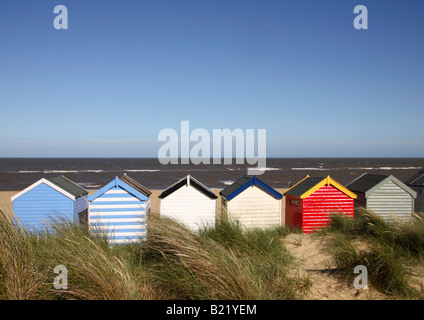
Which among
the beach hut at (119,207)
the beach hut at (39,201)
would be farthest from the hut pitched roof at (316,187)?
the beach hut at (39,201)

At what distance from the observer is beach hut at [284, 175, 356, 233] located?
32.8ft

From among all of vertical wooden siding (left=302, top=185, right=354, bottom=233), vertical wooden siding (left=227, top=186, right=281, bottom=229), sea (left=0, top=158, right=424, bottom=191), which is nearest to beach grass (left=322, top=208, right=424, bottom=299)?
vertical wooden siding (left=302, top=185, right=354, bottom=233)

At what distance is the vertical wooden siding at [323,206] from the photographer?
9.99m

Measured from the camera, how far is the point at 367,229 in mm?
8297

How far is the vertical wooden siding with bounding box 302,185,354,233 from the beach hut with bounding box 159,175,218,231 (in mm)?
2888

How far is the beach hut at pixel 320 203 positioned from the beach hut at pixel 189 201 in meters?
2.69

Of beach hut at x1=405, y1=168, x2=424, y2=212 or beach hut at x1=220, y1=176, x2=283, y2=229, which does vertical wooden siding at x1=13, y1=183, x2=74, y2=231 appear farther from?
beach hut at x1=405, y1=168, x2=424, y2=212

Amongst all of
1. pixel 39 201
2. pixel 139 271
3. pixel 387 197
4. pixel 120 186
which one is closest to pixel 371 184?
pixel 387 197

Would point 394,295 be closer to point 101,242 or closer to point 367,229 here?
point 367,229

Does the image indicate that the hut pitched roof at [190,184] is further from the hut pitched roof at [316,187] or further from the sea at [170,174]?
the sea at [170,174]

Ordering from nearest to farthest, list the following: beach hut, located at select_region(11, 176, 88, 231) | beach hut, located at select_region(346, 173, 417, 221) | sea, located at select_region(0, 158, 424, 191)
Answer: beach hut, located at select_region(11, 176, 88, 231) → beach hut, located at select_region(346, 173, 417, 221) → sea, located at select_region(0, 158, 424, 191)
